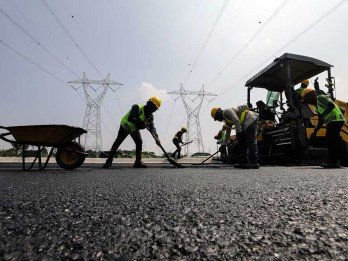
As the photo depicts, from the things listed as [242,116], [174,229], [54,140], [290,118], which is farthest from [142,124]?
[174,229]

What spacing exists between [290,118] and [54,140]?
4817mm

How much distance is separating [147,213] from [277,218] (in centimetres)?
55

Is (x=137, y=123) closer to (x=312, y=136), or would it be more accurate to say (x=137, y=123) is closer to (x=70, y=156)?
(x=70, y=156)

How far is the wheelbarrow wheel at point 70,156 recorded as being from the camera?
4430 mm

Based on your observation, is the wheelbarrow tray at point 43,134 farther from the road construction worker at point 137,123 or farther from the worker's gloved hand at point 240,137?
the worker's gloved hand at point 240,137

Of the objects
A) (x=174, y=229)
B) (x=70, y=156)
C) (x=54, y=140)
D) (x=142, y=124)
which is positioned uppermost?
(x=142, y=124)

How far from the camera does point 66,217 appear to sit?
106 cm

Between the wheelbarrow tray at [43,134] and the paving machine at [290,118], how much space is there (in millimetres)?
4366

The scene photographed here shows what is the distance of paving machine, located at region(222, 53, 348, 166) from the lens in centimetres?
536

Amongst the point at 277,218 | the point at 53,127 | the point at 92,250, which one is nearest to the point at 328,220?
the point at 277,218

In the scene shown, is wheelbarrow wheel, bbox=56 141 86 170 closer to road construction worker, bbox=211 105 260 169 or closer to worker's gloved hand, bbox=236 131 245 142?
road construction worker, bbox=211 105 260 169

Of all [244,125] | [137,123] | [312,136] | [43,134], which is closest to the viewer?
[43,134]

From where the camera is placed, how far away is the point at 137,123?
5375 mm

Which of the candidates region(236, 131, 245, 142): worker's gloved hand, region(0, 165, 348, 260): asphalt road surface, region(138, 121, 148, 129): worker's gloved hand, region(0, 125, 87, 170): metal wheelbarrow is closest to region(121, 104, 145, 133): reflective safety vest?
region(138, 121, 148, 129): worker's gloved hand
